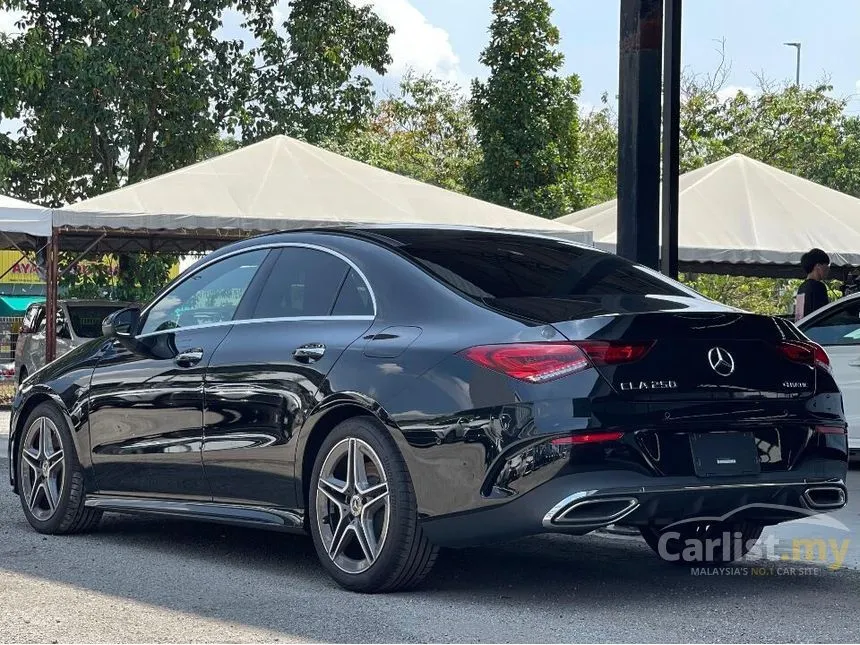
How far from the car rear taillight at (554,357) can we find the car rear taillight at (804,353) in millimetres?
742

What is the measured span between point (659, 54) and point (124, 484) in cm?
416

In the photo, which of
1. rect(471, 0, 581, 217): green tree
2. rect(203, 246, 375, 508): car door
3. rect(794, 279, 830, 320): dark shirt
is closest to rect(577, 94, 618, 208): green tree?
rect(471, 0, 581, 217): green tree

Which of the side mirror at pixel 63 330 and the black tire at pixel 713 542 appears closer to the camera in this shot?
the black tire at pixel 713 542

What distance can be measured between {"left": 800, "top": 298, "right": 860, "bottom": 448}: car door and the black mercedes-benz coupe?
194 inches

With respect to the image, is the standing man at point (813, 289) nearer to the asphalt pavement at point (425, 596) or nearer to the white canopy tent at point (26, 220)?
the asphalt pavement at point (425, 596)

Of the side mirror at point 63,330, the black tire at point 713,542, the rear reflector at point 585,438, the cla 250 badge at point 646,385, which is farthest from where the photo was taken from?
the side mirror at point 63,330

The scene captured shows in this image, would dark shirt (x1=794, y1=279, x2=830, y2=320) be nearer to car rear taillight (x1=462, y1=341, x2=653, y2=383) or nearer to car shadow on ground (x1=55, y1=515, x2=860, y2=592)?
car shadow on ground (x1=55, y1=515, x2=860, y2=592)

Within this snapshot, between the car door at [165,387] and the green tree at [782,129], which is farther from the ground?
the green tree at [782,129]

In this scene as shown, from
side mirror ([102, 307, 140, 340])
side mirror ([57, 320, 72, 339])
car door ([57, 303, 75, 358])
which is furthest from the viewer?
side mirror ([57, 320, 72, 339])

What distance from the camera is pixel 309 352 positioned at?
20.8 ft

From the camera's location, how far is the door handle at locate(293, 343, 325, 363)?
20.6ft

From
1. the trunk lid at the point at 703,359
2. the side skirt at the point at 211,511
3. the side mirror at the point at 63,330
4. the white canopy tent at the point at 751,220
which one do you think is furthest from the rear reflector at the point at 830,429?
the side mirror at the point at 63,330

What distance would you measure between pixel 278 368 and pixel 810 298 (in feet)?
25.1

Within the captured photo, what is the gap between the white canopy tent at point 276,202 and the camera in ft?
55.4
